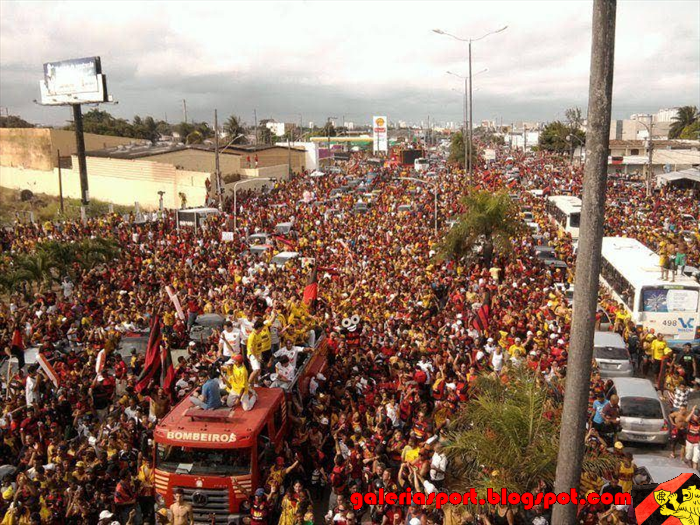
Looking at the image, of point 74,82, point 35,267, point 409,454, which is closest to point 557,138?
point 74,82

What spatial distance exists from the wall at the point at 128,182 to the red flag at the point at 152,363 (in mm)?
32181

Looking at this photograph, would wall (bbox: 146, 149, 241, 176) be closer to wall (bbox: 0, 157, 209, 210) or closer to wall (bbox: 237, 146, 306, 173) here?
wall (bbox: 0, 157, 209, 210)

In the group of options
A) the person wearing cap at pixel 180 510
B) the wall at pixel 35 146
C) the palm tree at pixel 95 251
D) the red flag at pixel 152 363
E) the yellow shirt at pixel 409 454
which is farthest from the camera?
the wall at pixel 35 146

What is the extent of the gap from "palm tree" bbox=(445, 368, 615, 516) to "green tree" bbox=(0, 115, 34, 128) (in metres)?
106

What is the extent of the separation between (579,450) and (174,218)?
1202 inches

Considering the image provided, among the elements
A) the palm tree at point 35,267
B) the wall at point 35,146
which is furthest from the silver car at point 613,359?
the wall at point 35,146

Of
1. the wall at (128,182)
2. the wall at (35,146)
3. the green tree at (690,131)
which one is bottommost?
the wall at (128,182)

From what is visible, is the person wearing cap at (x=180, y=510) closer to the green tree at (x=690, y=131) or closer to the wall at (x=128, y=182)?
the wall at (x=128, y=182)

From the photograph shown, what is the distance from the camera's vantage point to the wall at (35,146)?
2298 inches

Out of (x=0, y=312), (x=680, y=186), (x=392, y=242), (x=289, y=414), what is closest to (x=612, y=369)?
(x=289, y=414)

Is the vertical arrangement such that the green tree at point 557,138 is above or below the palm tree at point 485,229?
above

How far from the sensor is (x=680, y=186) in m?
49.1

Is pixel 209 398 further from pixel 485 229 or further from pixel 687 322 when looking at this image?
pixel 485 229

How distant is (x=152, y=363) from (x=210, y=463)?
462 centimetres
